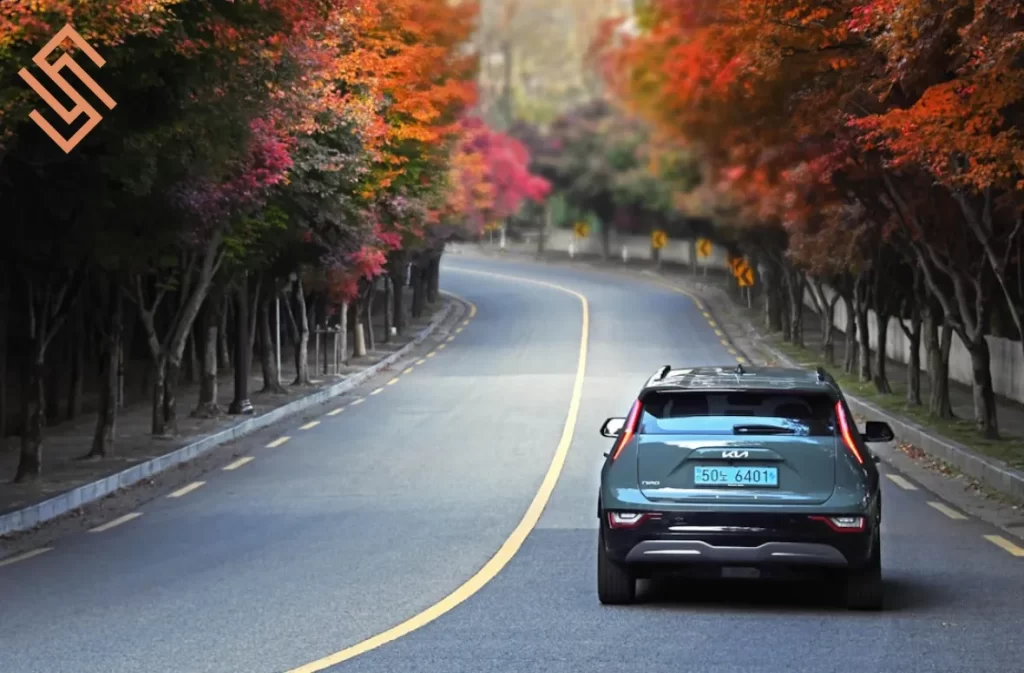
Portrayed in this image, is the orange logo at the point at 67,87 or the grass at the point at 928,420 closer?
the orange logo at the point at 67,87

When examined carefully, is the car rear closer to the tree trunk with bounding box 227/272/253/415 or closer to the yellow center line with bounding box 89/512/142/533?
the yellow center line with bounding box 89/512/142/533

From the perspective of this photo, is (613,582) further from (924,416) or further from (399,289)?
(399,289)

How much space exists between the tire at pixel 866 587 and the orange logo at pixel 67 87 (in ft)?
23.8

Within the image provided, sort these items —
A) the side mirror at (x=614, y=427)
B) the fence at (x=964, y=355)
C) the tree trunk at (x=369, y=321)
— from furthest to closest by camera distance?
the tree trunk at (x=369, y=321), the fence at (x=964, y=355), the side mirror at (x=614, y=427)

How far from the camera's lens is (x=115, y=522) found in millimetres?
16812

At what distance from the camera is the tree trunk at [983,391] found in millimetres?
24547

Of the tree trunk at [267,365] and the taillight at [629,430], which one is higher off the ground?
the taillight at [629,430]

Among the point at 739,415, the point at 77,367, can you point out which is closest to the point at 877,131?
the point at 739,415

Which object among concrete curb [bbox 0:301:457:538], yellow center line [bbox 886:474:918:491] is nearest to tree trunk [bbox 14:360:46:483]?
concrete curb [bbox 0:301:457:538]

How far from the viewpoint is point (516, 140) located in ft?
289

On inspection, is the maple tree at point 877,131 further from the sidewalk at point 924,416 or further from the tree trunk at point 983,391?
the sidewalk at point 924,416

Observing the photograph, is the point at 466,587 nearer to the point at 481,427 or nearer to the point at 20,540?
the point at 20,540

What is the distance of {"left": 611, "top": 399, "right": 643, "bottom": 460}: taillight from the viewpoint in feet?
34.5

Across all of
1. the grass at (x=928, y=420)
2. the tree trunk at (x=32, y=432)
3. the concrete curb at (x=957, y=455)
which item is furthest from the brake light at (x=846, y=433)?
the tree trunk at (x=32, y=432)
